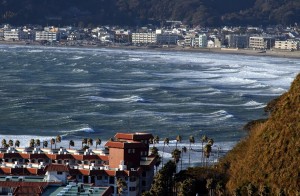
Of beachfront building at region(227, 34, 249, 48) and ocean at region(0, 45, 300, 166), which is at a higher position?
ocean at region(0, 45, 300, 166)

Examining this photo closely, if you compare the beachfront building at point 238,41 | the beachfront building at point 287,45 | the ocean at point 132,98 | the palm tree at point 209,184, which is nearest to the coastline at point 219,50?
the beachfront building at point 287,45

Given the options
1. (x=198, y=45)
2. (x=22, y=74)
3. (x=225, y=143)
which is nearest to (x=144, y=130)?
(x=225, y=143)

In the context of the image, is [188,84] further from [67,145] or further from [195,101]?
[67,145]

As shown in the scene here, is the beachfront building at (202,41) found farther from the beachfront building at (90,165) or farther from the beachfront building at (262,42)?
the beachfront building at (90,165)

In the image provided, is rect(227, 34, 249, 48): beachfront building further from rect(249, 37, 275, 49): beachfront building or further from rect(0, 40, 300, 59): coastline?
rect(0, 40, 300, 59): coastline

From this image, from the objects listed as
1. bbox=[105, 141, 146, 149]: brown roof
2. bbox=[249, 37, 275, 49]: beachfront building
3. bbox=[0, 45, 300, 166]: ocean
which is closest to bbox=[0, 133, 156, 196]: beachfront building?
bbox=[105, 141, 146, 149]: brown roof

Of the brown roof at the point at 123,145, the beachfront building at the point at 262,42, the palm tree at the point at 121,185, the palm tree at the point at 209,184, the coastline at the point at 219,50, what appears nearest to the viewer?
the palm tree at the point at 209,184

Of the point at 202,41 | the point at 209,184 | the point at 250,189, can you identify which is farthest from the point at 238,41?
the point at 250,189
